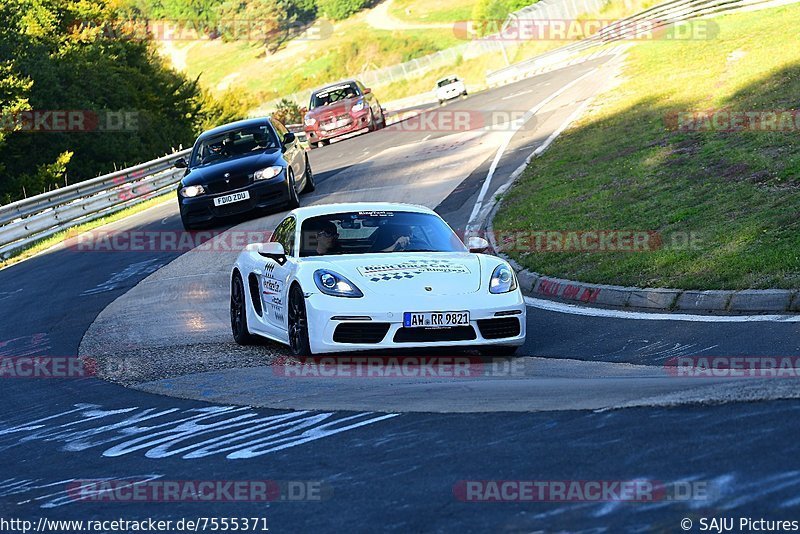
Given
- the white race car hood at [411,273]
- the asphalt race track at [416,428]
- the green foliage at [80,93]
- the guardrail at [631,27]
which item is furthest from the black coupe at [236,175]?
the guardrail at [631,27]

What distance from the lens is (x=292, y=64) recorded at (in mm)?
122938

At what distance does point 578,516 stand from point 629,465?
621 millimetres

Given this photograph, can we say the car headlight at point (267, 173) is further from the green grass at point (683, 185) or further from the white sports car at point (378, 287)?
the white sports car at point (378, 287)

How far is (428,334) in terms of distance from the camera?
31.3 feet

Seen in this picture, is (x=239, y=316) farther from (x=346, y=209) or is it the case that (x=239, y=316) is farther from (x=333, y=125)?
(x=333, y=125)

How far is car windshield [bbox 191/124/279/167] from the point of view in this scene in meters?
22.5

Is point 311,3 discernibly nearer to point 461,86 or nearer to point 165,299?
point 461,86

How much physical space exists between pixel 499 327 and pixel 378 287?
0.98 metres

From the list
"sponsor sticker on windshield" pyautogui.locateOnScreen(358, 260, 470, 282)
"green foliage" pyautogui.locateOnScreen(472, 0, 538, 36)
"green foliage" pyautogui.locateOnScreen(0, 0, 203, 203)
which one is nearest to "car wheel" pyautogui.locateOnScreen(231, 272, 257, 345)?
"sponsor sticker on windshield" pyautogui.locateOnScreen(358, 260, 470, 282)

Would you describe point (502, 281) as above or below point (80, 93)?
below

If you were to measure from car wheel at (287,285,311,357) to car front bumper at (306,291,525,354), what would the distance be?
18cm

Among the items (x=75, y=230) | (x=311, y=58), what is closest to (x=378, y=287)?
(x=75, y=230)

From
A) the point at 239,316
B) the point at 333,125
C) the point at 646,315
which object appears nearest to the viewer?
the point at 646,315

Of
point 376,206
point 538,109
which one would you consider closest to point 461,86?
point 538,109
